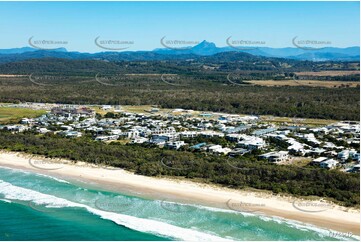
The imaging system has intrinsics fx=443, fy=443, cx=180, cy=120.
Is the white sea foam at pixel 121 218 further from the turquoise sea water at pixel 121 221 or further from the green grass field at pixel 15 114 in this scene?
the green grass field at pixel 15 114

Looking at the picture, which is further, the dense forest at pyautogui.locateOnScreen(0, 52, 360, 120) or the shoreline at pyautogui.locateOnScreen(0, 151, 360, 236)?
the dense forest at pyautogui.locateOnScreen(0, 52, 360, 120)

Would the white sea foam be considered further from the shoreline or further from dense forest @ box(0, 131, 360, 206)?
dense forest @ box(0, 131, 360, 206)

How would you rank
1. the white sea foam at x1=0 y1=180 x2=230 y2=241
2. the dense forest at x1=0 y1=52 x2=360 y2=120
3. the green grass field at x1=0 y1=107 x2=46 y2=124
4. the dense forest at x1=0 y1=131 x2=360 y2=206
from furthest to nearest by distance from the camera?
the dense forest at x1=0 y1=52 x2=360 y2=120, the green grass field at x1=0 y1=107 x2=46 y2=124, the dense forest at x1=0 y1=131 x2=360 y2=206, the white sea foam at x1=0 y1=180 x2=230 y2=241

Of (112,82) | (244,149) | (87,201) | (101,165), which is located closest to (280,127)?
(244,149)

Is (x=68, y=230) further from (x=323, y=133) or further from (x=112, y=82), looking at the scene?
(x=112, y=82)

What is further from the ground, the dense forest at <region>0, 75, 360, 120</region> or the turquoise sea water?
the dense forest at <region>0, 75, 360, 120</region>

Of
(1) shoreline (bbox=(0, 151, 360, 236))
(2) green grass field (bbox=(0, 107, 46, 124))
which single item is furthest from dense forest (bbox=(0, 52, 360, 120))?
(1) shoreline (bbox=(0, 151, 360, 236))

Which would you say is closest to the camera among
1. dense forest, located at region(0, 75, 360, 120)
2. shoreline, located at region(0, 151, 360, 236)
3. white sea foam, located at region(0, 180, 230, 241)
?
white sea foam, located at region(0, 180, 230, 241)
